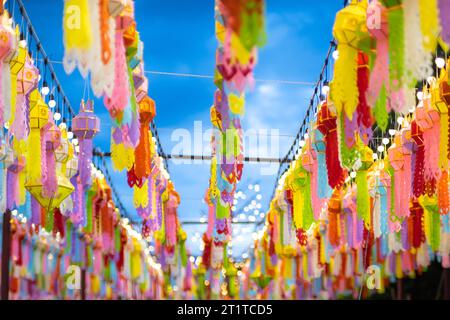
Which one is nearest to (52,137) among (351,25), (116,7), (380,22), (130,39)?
(130,39)

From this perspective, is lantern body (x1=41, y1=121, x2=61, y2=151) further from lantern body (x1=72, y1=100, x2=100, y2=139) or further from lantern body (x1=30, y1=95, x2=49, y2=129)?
lantern body (x1=30, y1=95, x2=49, y2=129)

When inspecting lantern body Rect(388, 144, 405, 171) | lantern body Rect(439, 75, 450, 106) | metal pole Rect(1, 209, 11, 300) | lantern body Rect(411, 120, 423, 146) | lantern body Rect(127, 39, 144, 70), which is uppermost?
lantern body Rect(127, 39, 144, 70)

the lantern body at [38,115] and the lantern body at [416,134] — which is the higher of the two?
the lantern body at [38,115]

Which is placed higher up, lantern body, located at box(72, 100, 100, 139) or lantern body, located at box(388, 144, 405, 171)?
lantern body, located at box(72, 100, 100, 139)

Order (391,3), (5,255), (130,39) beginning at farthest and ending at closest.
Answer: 1. (5,255)
2. (130,39)
3. (391,3)

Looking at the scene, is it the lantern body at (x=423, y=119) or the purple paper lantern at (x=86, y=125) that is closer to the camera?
the lantern body at (x=423, y=119)

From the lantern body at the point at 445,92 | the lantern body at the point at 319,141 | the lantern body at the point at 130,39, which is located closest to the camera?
the lantern body at the point at 130,39

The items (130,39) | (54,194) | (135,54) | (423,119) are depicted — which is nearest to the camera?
(130,39)

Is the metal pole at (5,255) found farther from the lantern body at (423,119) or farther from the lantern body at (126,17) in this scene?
A: the lantern body at (126,17)

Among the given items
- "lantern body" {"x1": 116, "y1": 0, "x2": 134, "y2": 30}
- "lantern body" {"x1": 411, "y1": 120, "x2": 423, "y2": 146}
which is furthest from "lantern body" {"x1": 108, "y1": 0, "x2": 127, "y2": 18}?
"lantern body" {"x1": 411, "y1": 120, "x2": 423, "y2": 146}

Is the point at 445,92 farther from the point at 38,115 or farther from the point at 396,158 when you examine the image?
the point at 38,115

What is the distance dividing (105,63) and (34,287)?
47.9 feet

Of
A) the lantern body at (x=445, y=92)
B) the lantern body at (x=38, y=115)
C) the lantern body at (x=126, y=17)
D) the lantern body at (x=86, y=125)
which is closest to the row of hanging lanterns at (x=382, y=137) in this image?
the lantern body at (x=445, y=92)
